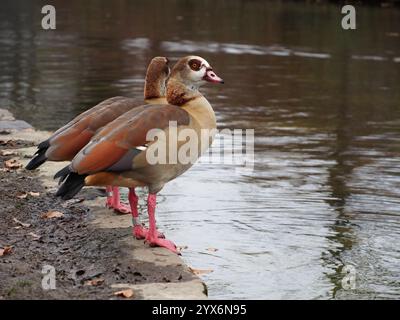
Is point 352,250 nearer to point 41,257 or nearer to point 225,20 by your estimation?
point 41,257

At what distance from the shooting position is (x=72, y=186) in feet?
17.2

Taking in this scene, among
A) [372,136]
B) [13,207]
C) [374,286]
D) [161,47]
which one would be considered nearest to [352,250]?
[374,286]

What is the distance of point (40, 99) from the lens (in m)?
13.6

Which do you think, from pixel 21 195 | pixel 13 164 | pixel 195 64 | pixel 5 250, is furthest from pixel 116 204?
pixel 13 164

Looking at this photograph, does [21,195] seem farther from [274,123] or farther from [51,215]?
[274,123]

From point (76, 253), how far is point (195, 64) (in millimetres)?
1551

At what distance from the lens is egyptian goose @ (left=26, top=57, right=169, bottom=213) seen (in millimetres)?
5832

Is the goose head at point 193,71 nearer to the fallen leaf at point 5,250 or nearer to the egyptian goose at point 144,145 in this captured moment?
the egyptian goose at point 144,145

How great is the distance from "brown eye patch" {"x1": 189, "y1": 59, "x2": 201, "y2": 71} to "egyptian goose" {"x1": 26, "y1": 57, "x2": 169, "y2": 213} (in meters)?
0.59

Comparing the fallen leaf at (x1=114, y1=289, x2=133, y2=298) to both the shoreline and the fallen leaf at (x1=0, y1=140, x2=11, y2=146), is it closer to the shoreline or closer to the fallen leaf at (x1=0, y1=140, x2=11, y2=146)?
the shoreline

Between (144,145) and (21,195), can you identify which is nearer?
(144,145)

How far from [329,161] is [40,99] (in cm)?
596

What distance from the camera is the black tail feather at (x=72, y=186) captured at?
5.19 meters

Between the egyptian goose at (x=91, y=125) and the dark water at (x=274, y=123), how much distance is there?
110 centimetres
